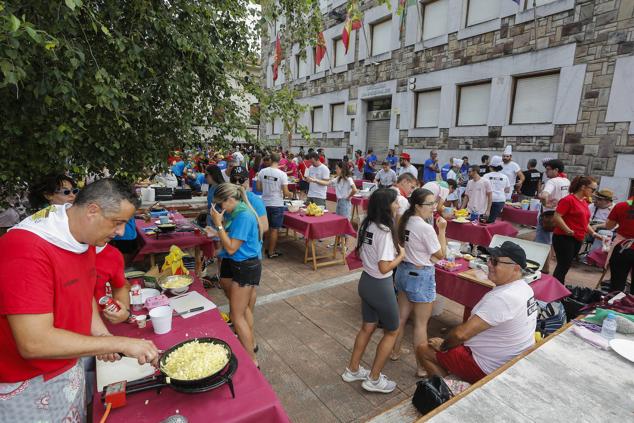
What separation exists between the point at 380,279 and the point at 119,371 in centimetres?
225

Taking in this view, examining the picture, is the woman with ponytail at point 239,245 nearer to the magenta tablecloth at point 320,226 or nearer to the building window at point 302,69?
the magenta tablecloth at point 320,226

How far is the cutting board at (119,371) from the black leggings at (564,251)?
19.8ft

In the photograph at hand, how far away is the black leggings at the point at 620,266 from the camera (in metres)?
4.70

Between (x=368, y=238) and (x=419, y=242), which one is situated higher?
(x=368, y=238)

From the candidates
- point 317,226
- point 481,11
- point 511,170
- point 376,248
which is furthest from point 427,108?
point 376,248

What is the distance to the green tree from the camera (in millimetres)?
2113

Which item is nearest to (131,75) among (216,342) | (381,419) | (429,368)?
(216,342)

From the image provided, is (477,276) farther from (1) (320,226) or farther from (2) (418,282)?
(1) (320,226)

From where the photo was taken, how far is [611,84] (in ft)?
28.9

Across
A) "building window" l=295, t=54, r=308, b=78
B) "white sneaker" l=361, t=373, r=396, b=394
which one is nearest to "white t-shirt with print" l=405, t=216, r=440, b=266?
"white sneaker" l=361, t=373, r=396, b=394

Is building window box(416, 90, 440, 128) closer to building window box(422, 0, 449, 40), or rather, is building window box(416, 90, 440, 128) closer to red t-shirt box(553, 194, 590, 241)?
building window box(422, 0, 449, 40)

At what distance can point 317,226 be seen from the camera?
6.44 metres

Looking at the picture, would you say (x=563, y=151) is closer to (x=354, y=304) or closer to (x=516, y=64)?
(x=516, y=64)

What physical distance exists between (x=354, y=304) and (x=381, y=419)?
9.47 ft
